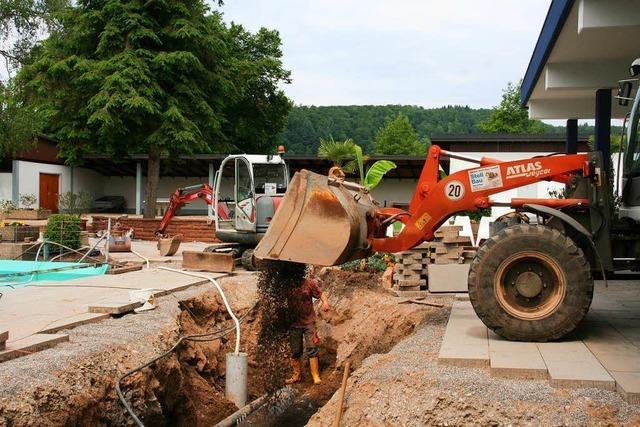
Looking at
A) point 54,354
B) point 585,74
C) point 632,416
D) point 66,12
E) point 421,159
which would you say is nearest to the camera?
point 632,416

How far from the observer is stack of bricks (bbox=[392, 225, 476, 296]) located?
11539mm

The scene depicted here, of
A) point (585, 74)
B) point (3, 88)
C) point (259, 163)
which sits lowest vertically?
point (259, 163)

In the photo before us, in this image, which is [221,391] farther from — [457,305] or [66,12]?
[66,12]

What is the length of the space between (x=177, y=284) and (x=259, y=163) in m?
4.85

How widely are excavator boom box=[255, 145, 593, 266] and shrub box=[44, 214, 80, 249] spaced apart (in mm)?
12113

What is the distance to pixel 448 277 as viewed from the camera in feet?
37.0

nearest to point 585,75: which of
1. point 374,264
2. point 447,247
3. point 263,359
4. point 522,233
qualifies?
point 447,247

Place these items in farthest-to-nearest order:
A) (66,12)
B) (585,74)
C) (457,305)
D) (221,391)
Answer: (66,12), (585,74), (221,391), (457,305)

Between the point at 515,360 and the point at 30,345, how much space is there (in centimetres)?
490

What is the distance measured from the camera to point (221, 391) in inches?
407

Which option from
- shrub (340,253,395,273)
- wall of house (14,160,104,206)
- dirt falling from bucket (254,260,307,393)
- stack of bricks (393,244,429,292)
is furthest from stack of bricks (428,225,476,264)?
wall of house (14,160,104,206)

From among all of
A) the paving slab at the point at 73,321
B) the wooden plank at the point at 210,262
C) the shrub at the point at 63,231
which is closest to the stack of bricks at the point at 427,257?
the paving slab at the point at 73,321

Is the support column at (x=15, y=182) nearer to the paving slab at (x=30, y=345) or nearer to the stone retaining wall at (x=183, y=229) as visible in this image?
the stone retaining wall at (x=183, y=229)

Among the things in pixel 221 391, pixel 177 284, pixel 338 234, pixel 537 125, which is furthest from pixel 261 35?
pixel 338 234
